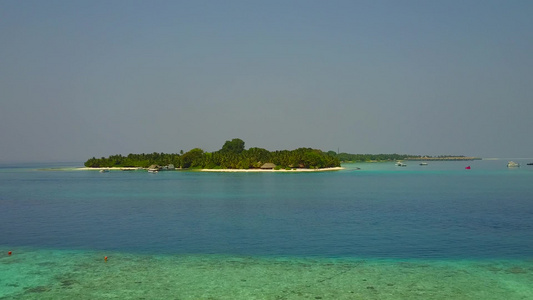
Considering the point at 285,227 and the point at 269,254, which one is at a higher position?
the point at 285,227

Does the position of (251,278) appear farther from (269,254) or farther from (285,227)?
(285,227)

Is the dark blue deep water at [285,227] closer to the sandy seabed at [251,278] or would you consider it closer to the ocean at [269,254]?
the ocean at [269,254]

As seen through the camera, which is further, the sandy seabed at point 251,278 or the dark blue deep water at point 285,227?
the dark blue deep water at point 285,227

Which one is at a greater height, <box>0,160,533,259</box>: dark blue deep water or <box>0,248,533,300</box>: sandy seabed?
<box>0,160,533,259</box>: dark blue deep water

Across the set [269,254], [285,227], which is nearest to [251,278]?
[269,254]

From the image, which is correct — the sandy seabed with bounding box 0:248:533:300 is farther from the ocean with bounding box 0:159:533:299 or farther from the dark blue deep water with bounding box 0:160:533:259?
the dark blue deep water with bounding box 0:160:533:259

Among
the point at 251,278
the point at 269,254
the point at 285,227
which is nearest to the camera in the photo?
the point at 251,278

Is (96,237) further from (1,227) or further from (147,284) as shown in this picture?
(147,284)

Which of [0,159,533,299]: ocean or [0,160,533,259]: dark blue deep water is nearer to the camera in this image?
[0,159,533,299]: ocean

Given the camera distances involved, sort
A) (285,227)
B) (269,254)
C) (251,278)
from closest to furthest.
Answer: (251,278)
(269,254)
(285,227)

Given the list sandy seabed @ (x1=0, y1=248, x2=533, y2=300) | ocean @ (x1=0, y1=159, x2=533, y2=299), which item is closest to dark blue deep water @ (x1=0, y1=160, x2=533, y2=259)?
ocean @ (x1=0, y1=159, x2=533, y2=299)

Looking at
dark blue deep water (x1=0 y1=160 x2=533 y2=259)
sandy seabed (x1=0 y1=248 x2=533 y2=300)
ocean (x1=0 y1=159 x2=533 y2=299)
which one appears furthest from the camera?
dark blue deep water (x1=0 y1=160 x2=533 y2=259)

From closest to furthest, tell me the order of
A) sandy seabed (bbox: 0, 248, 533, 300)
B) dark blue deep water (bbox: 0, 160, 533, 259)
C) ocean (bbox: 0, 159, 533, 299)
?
sandy seabed (bbox: 0, 248, 533, 300), ocean (bbox: 0, 159, 533, 299), dark blue deep water (bbox: 0, 160, 533, 259)

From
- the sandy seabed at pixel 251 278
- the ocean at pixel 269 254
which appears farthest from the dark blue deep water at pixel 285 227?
the sandy seabed at pixel 251 278
